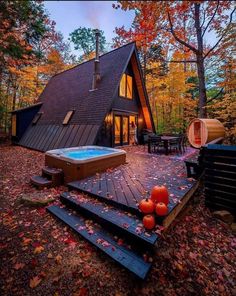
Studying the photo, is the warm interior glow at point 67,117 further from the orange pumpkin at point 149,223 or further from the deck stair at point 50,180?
the orange pumpkin at point 149,223

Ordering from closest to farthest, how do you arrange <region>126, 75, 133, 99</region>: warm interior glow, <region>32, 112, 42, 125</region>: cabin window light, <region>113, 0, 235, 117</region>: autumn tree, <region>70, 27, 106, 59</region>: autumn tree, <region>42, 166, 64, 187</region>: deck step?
1. <region>42, 166, 64, 187</region>: deck step
2. <region>113, 0, 235, 117</region>: autumn tree
3. <region>126, 75, 133, 99</region>: warm interior glow
4. <region>32, 112, 42, 125</region>: cabin window light
5. <region>70, 27, 106, 59</region>: autumn tree

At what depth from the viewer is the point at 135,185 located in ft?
12.3

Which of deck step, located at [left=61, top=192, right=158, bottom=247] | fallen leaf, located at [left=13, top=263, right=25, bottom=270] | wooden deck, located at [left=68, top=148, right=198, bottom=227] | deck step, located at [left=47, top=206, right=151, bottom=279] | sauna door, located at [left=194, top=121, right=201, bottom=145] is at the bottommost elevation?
fallen leaf, located at [left=13, top=263, right=25, bottom=270]

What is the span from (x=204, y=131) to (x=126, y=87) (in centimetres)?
597

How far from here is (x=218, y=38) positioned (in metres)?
7.10

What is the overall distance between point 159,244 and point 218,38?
8718mm

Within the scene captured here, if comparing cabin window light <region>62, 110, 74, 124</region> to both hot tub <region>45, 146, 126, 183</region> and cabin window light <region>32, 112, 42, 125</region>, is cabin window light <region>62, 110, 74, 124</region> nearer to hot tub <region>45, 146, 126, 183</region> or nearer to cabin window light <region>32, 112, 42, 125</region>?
cabin window light <region>32, 112, 42, 125</region>

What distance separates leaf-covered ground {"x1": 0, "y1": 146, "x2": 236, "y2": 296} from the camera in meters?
1.87

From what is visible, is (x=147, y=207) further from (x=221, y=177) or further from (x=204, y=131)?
(x=204, y=131)

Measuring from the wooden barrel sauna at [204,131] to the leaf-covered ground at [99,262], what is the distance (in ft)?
14.1

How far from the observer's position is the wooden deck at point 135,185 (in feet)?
9.59

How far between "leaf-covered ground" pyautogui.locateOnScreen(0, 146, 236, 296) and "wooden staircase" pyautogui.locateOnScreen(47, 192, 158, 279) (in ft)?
0.37

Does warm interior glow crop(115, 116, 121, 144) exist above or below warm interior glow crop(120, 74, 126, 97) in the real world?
below

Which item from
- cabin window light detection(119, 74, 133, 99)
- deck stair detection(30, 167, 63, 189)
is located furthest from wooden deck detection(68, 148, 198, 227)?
cabin window light detection(119, 74, 133, 99)
